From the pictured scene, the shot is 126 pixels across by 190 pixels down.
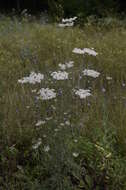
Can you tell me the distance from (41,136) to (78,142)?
1.31 ft

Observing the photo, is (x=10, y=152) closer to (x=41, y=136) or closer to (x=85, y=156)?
(x=41, y=136)

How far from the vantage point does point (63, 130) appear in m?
2.73

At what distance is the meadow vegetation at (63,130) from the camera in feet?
8.63

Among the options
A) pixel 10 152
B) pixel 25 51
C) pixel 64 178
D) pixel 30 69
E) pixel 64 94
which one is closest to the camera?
pixel 64 178

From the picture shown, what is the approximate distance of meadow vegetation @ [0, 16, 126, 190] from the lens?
2.63 meters

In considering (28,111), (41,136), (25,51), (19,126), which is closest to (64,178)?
(41,136)

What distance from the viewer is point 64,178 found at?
2590 mm

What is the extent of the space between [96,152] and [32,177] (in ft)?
1.85

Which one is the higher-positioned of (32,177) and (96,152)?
(96,152)

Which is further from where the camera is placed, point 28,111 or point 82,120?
point 28,111

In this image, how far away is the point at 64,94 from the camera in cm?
334

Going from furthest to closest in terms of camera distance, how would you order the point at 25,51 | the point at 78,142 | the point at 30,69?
1. the point at 25,51
2. the point at 30,69
3. the point at 78,142

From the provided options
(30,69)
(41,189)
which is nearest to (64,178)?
(41,189)

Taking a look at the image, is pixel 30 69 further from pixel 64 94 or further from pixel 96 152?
pixel 96 152
